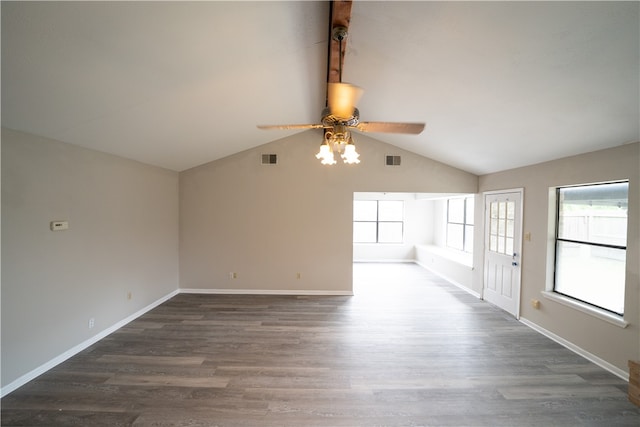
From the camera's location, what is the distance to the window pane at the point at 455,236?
23.0 feet

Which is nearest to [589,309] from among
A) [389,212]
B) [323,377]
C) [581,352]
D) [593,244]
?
[581,352]

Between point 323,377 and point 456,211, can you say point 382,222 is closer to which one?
point 456,211

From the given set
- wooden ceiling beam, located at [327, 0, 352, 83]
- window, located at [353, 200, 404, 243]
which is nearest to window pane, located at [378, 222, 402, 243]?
window, located at [353, 200, 404, 243]

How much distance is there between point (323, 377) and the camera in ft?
8.54

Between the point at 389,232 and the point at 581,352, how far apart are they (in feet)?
18.8

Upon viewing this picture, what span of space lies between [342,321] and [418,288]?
243 centimetres

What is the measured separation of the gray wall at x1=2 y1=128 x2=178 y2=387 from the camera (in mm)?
2359

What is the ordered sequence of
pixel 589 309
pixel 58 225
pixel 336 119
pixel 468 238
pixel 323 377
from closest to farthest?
pixel 336 119, pixel 323 377, pixel 58 225, pixel 589 309, pixel 468 238

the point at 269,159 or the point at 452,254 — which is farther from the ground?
the point at 269,159

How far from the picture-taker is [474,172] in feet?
16.6

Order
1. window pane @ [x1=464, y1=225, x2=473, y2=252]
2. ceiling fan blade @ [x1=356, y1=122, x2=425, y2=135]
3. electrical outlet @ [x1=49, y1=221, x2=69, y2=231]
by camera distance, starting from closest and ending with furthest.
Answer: ceiling fan blade @ [x1=356, y1=122, x2=425, y2=135], electrical outlet @ [x1=49, y1=221, x2=69, y2=231], window pane @ [x1=464, y1=225, x2=473, y2=252]

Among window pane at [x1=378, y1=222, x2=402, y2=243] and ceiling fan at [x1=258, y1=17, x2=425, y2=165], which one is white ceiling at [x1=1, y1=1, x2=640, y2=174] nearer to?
ceiling fan at [x1=258, y1=17, x2=425, y2=165]

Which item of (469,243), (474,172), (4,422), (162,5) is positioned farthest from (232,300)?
(469,243)

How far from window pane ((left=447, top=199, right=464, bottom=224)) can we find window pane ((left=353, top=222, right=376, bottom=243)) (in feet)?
7.67
